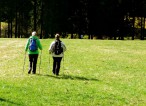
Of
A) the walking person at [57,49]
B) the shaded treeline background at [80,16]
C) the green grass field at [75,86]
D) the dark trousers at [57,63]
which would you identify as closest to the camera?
the green grass field at [75,86]

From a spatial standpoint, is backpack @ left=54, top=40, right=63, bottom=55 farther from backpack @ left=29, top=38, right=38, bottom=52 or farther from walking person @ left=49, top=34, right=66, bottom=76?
backpack @ left=29, top=38, right=38, bottom=52

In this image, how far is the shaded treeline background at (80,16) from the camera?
93.6m

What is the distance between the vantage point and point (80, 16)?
3814 inches

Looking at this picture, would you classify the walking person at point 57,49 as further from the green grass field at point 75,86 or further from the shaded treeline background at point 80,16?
the shaded treeline background at point 80,16

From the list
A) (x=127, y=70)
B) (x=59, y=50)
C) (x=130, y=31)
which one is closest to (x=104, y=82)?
(x=59, y=50)

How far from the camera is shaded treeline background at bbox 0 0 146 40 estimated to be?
93562 millimetres

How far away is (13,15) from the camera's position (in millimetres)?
97188

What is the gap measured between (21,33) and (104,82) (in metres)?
80.3

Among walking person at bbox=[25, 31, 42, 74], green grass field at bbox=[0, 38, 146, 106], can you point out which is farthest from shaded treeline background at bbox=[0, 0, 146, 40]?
walking person at bbox=[25, 31, 42, 74]

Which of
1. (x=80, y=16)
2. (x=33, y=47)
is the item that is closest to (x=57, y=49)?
(x=33, y=47)

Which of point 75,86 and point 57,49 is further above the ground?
point 57,49

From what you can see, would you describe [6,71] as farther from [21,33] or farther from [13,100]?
[21,33]

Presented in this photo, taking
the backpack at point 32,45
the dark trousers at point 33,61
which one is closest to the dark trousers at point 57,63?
the dark trousers at point 33,61

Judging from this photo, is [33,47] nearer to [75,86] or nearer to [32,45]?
[32,45]
